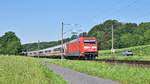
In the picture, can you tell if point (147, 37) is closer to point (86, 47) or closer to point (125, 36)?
point (125, 36)

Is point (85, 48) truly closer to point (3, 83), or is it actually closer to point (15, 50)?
point (3, 83)

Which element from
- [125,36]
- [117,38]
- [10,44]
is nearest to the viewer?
[125,36]

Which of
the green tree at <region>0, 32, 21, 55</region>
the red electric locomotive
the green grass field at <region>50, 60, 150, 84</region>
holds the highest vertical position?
the green tree at <region>0, 32, 21, 55</region>

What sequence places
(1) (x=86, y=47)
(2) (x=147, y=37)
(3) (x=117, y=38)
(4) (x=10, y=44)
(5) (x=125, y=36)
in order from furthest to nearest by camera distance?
(4) (x=10, y=44) < (3) (x=117, y=38) < (5) (x=125, y=36) < (2) (x=147, y=37) < (1) (x=86, y=47)

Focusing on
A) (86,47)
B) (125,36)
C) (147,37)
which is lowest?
(86,47)

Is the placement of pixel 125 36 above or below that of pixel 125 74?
above

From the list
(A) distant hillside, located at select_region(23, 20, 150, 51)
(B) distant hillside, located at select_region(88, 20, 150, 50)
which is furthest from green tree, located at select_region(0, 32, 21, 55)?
(B) distant hillside, located at select_region(88, 20, 150, 50)

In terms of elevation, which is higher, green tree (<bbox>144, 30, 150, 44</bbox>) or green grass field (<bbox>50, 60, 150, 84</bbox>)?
green tree (<bbox>144, 30, 150, 44</bbox>)

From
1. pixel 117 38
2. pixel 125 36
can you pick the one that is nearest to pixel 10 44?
pixel 117 38

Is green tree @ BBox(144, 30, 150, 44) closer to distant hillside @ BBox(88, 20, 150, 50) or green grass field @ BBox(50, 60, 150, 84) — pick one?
distant hillside @ BBox(88, 20, 150, 50)

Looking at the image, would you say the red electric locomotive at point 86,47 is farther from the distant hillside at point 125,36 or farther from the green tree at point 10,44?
the green tree at point 10,44

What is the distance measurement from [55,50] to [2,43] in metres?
89.4

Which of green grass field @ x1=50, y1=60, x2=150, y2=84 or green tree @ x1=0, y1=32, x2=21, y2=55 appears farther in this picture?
green tree @ x1=0, y1=32, x2=21, y2=55

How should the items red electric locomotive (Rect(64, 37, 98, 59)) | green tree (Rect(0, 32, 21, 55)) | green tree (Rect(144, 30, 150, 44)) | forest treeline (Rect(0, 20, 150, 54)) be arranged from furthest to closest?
1. green tree (Rect(0, 32, 21, 55))
2. forest treeline (Rect(0, 20, 150, 54))
3. green tree (Rect(144, 30, 150, 44))
4. red electric locomotive (Rect(64, 37, 98, 59))
